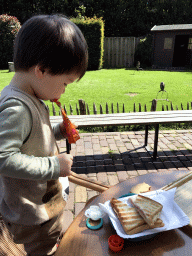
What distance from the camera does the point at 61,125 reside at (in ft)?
5.00

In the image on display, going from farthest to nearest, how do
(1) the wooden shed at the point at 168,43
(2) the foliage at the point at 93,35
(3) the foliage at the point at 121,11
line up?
(3) the foliage at the point at 121,11, (1) the wooden shed at the point at 168,43, (2) the foliage at the point at 93,35

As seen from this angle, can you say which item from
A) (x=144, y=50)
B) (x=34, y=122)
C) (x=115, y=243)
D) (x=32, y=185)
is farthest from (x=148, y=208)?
(x=144, y=50)

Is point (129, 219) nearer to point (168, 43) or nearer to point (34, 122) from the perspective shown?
point (34, 122)

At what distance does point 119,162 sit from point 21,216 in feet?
8.74

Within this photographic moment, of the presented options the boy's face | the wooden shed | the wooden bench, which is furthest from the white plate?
the wooden shed

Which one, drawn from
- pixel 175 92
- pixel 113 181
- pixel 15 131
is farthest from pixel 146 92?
pixel 15 131

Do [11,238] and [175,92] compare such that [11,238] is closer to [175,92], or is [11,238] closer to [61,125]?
[61,125]

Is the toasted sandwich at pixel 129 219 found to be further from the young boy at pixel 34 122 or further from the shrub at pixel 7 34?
the shrub at pixel 7 34

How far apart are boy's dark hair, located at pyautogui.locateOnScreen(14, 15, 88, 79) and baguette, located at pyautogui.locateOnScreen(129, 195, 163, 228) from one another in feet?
2.58

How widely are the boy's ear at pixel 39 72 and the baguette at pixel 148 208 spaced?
83cm

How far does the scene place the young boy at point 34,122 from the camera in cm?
98

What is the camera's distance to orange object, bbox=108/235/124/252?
3.26ft

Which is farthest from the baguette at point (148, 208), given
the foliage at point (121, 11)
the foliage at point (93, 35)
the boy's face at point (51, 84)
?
the foliage at point (121, 11)

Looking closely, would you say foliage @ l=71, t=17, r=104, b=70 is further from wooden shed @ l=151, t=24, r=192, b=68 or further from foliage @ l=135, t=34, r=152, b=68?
wooden shed @ l=151, t=24, r=192, b=68
